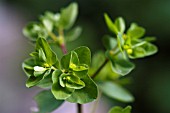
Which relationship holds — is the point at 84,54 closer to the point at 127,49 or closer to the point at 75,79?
the point at 75,79

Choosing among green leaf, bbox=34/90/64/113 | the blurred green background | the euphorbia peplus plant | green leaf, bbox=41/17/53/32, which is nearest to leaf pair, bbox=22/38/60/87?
the euphorbia peplus plant

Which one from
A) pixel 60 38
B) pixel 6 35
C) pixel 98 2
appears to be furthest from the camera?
pixel 6 35

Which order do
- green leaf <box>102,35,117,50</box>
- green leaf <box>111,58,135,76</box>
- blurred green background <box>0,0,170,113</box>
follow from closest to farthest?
green leaf <box>111,58,135,76</box>
green leaf <box>102,35,117,50</box>
blurred green background <box>0,0,170,113</box>

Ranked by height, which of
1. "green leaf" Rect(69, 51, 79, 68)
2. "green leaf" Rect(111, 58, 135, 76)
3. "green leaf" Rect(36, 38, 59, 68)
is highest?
"green leaf" Rect(36, 38, 59, 68)

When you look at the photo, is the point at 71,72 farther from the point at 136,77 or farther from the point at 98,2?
the point at 98,2

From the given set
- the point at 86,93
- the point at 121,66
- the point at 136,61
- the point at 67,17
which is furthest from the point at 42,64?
the point at 136,61

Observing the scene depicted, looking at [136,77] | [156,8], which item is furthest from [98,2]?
[136,77]

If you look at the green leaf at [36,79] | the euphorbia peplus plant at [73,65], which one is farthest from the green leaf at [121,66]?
the green leaf at [36,79]

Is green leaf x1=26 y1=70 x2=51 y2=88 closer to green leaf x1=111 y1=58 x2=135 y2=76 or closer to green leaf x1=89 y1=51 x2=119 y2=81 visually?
green leaf x1=111 y1=58 x2=135 y2=76

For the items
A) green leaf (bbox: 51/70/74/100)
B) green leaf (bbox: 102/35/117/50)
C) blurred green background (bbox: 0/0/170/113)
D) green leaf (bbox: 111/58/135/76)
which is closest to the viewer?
green leaf (bbox: 51/70/74/100)
